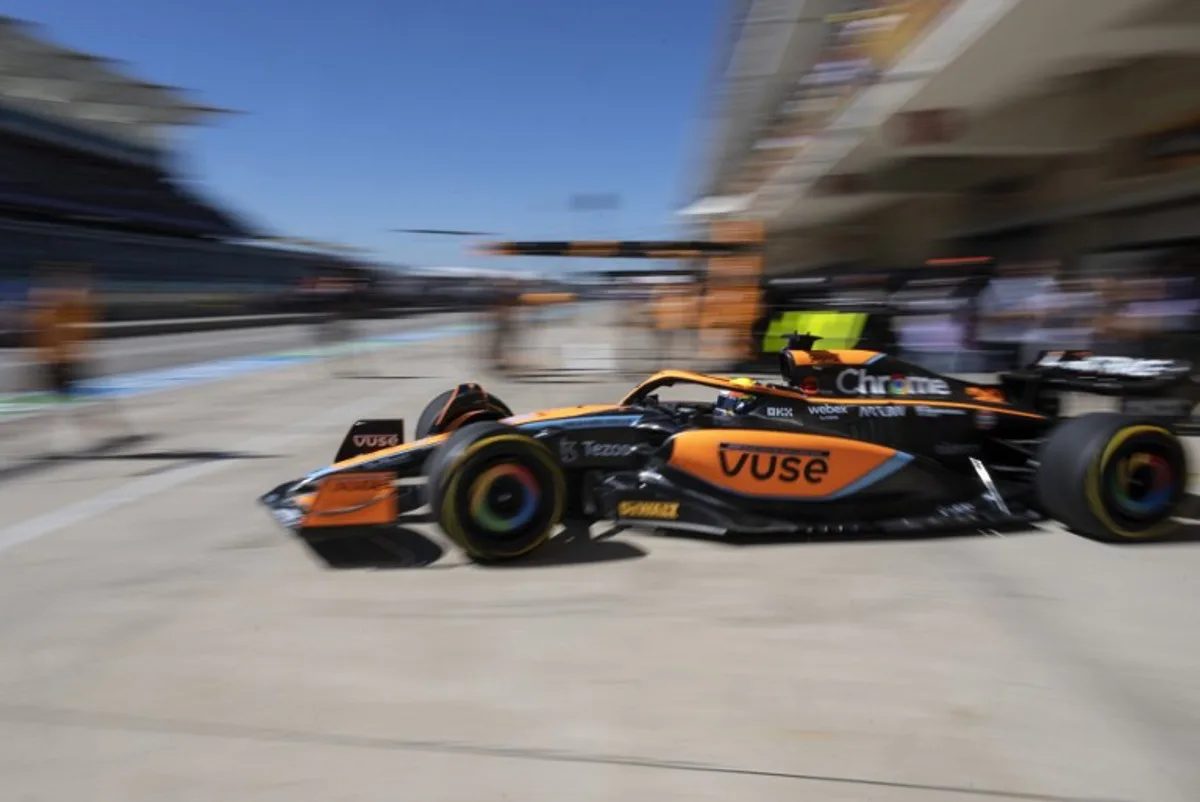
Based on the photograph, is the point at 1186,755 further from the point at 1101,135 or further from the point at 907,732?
the point at 1101,135

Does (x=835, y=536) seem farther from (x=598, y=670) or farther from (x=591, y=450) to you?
(x=598, y=670)

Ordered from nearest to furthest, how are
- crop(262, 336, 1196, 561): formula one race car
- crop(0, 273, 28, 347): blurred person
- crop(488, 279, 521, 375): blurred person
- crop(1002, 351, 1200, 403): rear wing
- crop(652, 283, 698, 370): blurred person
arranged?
crop(262, 336, 1196, 561): formula one race car → crop(1002, 351, 1200, 403): rear wing → crop(488, 279, 521, 375): blurred person → crop(652, 283, 698, 370): blurred person → crop(0, 273, 28, 347): blurred person

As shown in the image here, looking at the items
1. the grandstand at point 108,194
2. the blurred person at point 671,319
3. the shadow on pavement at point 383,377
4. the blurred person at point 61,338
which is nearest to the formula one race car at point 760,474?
the blurred person at point 61,338

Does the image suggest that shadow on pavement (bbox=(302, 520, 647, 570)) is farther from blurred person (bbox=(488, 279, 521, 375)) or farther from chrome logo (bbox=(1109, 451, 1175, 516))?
blurred person (bbox=(488, 279, 521, 375))

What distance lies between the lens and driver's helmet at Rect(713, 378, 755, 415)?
16.5 feet

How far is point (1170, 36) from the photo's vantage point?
9.25m

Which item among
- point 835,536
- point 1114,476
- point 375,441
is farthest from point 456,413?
point 1114,476

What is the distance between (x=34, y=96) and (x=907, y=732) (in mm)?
43246

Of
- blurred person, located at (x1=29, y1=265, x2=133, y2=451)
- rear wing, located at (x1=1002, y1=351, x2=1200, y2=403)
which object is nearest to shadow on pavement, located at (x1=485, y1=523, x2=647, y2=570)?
rear wing, located at (x1=1002, y1=351, x2=1200, y2=403)

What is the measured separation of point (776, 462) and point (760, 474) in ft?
0.33

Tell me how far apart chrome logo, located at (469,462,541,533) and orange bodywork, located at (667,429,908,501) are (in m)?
0.76

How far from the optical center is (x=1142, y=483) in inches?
179

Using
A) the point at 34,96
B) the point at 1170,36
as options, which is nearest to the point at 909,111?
the point at 1170,36

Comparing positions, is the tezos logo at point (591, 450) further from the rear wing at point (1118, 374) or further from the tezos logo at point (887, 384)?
the rear wing at point (1118, 374)
